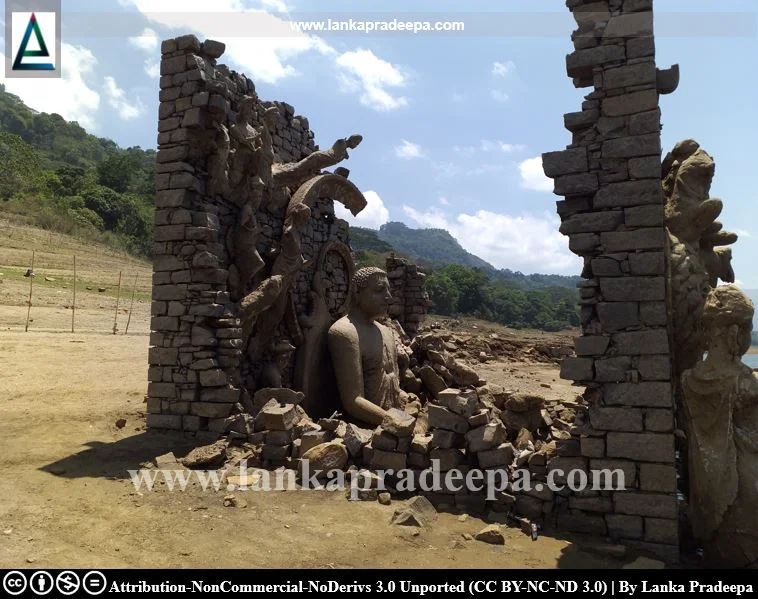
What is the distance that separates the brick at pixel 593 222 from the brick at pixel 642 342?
106 centimetres

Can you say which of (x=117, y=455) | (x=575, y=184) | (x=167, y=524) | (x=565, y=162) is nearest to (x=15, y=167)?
(x=117, y=455)

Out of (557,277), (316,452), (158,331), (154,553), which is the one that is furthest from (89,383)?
(557,277)

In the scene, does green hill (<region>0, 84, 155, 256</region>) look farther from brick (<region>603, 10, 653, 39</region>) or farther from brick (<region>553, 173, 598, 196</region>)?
brick (<region>603, 10, 653, 39</region>)

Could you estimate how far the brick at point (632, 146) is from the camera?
201 inches

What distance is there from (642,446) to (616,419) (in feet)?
1.03

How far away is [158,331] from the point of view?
23.9 feet

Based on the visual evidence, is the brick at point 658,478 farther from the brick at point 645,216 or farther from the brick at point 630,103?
the brick at point 630,103

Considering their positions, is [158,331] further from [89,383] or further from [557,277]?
[557,277]

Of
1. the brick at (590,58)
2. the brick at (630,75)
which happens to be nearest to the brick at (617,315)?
the brick at (630,75)

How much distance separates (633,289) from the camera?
16.6 feet

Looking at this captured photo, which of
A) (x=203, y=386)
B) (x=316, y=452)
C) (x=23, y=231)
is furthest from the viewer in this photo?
(x=23, y=231)

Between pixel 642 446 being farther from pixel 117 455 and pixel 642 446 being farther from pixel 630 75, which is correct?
pixel 117 455

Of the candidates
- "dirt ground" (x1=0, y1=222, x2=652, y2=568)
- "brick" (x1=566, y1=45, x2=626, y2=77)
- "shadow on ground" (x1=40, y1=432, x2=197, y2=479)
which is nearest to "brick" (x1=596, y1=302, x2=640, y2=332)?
"dirt ground" (x1=0, y1=222, x2=652, y2=568)

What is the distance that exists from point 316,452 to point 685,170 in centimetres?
493
